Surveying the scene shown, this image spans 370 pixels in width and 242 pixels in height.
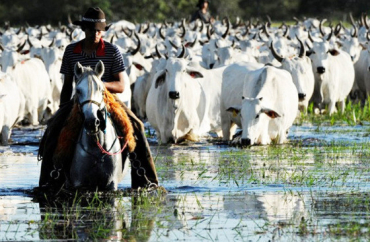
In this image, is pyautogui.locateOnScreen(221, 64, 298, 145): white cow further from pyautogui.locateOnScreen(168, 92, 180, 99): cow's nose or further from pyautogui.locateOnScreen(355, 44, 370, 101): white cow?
pyautogui.locateOnScreen(355, 44, 370, 101): white cow

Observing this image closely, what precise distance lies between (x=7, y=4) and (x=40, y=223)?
61799 millimetres

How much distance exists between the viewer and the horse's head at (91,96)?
30.7ft

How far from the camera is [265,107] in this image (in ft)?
55.0

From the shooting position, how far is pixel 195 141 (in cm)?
1828

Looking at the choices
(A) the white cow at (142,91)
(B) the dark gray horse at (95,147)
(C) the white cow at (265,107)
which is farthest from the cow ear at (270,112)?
(A) the white cow at (142,91)

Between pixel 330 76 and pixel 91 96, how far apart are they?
15.9 metres

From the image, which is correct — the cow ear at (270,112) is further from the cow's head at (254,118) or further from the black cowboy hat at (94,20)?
the black cowboy hat at (94,20)

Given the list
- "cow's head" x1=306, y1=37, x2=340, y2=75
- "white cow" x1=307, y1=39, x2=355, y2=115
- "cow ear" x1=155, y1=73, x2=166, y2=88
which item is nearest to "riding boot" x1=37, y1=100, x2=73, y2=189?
"cow ear" x1=155, y1=73, x2=166, y2=88

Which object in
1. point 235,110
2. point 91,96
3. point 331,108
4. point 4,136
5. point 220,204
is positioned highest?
point 331,108

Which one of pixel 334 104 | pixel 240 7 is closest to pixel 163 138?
pixel 334 104

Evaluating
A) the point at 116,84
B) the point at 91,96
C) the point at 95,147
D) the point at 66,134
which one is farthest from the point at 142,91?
the point at 91,96

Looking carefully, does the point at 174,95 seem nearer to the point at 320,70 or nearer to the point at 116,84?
the point at 116,84

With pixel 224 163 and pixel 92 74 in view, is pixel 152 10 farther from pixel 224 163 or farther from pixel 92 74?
pixel 92 74

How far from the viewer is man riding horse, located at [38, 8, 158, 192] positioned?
33.7ft
